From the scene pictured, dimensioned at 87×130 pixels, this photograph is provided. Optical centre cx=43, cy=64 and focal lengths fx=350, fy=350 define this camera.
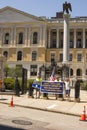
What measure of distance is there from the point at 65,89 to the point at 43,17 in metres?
64.1

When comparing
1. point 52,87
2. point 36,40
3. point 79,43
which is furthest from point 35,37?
point 52,87

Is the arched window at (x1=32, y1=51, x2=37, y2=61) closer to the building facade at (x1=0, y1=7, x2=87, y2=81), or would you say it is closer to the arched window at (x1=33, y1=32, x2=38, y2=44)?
the building facade at (x1=0, y1=7, x2=87, y2=81)

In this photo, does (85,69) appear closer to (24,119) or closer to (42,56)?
(42,56)

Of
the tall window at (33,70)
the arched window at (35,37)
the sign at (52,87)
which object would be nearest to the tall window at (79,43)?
the arched window at (35,37)

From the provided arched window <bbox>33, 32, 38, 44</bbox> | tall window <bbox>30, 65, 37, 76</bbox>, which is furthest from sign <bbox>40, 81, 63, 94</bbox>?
arched window <bbox>33, 32, 38, 44</bbox>

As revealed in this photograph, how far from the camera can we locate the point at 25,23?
86688 mm

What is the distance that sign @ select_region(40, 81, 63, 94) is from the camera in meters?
24.9

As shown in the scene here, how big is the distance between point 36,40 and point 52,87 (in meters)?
61.5

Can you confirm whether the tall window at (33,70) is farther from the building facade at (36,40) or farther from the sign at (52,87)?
the sign at (52,87)

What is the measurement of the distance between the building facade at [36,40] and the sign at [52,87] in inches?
2287

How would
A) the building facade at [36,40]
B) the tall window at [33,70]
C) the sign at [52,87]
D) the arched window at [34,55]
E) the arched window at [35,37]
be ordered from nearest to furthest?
the sign at [52,87] → the tall window at [33,70] → the building facade at [36,40] → the arched window at [34,55] → the arched window at [35,37]

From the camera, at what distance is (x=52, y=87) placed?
2506 centimetres

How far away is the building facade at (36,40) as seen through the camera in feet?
279

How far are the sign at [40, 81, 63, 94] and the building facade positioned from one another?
5808 cm
